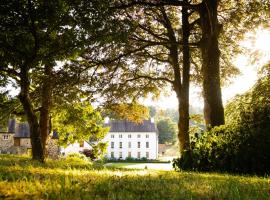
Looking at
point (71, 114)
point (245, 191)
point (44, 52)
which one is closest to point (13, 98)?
point (71, 114)

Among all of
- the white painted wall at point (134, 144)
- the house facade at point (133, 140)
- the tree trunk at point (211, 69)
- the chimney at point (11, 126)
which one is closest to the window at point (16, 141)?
the chimney at point (11, 126)

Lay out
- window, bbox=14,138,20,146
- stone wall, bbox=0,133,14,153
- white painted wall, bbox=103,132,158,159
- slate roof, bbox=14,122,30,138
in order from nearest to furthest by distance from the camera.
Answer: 1. stone wall, bbox=0,133,14,153
2. window, bbox=14,138,20,146
3. slate roof, bbox=14,122,30,138
4. white painted wall, bbox=103,132,158,159

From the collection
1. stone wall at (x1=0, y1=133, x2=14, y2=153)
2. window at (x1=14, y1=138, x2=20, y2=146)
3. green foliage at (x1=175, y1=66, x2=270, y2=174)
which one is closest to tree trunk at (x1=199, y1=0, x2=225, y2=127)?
green foliage at (x1=175, y1=66, x2=270, y2=174)

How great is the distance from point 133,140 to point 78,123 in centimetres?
8248

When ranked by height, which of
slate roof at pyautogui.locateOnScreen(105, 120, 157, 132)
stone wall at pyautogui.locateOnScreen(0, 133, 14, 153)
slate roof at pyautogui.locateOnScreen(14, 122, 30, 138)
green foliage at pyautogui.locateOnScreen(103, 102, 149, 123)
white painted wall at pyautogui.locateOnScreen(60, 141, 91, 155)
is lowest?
white painted wall at pyautogui.locateOnScreen(60, 141, 91, 155)

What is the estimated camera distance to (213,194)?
562cm

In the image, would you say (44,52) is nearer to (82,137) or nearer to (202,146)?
(202,146)

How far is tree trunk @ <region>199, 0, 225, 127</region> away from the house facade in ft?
288

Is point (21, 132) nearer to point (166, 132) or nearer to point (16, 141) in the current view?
point (16, 141)

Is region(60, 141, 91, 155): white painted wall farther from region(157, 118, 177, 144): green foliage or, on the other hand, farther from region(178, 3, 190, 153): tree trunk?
region(178, 3, 190, 153): tree trunk

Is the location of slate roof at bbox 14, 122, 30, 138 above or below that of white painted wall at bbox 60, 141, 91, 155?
above

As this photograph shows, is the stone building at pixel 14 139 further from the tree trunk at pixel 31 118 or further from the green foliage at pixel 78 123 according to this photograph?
the tree trunk at pixel 31 118

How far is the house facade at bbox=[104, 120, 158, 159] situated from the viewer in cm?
10694

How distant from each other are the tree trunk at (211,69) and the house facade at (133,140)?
87.8 m
